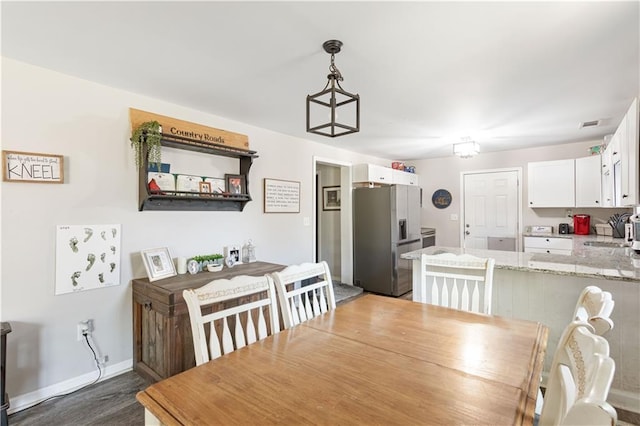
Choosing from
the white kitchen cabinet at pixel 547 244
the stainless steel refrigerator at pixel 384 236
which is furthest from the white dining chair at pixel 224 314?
the white kitchen cabinet at pixel 547 244

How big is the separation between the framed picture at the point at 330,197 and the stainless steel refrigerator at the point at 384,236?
16.9 inches

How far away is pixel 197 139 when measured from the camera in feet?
9.68

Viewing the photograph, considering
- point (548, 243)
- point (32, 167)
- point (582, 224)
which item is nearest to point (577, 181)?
point (582, 224)

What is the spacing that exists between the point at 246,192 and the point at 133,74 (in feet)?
4.68

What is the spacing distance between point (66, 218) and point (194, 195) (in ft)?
2.99

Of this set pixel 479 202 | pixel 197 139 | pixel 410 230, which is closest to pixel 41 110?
pixel 197 139

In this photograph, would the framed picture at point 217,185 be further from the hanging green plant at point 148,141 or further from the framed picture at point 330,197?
the framed picture at point 330,197

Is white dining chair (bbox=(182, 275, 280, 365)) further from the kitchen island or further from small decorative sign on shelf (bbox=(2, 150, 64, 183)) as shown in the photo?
small decorative sign on shelf (bbox=(2, 150, 64, 183))

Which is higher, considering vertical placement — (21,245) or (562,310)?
(21,245)

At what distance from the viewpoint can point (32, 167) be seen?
2.10 meters

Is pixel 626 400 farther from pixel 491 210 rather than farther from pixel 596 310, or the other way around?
pixel 491 210

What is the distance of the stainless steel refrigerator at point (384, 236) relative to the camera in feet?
14.9

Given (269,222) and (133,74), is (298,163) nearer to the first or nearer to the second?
(269,222)

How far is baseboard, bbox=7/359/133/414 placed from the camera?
6.63ft
